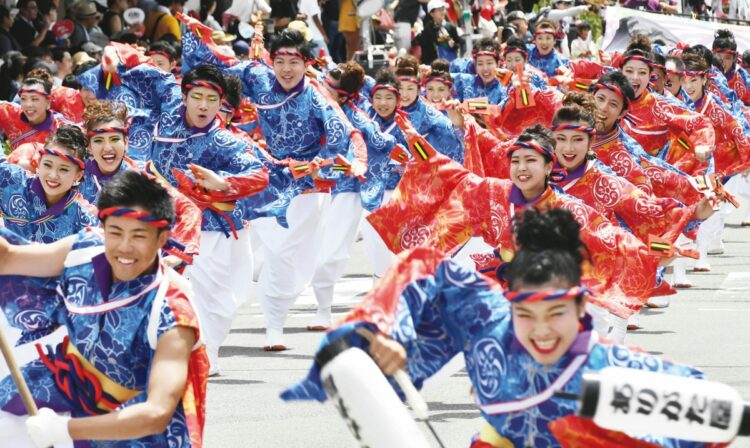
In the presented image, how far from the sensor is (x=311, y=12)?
1930 centimetres

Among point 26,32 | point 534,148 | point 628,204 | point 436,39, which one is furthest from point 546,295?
point 436,39

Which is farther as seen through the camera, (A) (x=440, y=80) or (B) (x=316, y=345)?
(A) (x=440, y=80)

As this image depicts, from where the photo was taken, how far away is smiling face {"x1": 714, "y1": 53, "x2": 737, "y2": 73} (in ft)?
56.6

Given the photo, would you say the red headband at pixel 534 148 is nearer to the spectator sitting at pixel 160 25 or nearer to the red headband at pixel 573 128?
the red headband at pixel 573 128

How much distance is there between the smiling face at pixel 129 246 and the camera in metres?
4.97

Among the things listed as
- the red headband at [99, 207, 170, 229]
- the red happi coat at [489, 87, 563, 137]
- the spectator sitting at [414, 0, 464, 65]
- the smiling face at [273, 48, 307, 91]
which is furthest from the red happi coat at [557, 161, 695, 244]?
the spectator sitting at [414, 0, 464, 65]

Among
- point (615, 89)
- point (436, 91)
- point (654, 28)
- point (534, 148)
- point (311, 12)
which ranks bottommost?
point (654, 28)

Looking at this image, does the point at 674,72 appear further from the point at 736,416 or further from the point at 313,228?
the point at 736,416

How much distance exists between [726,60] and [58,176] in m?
11.3

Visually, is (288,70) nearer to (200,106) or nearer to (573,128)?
(200,106)

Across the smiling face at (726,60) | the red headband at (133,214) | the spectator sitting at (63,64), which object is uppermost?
the red headband at (133,214)

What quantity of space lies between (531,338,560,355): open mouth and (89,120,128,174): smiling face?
430 cm

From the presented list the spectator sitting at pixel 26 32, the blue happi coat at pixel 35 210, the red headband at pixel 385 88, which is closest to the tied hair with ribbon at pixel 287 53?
the red headband at pixel 385 88

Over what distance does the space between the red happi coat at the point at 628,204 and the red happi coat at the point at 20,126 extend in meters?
4.86
